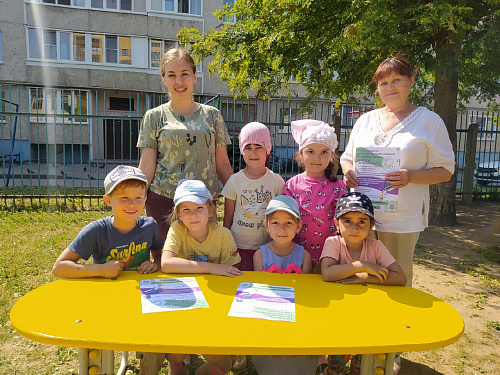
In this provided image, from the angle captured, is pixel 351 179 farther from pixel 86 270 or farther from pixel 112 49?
pixel 112 49

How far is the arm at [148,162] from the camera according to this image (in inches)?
107

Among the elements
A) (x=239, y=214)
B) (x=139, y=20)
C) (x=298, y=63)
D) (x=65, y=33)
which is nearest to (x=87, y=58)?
(x=65, y=33)

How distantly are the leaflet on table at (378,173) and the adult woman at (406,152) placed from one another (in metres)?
0.04

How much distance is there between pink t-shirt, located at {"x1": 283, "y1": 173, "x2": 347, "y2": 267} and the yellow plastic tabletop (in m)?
0.50

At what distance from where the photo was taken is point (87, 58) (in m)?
19.7

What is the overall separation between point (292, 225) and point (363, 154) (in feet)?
1.94

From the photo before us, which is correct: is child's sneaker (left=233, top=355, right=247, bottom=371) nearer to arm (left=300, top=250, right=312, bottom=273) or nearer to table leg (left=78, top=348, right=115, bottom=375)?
arm (left=300, top=250, right=312, bottom=273)

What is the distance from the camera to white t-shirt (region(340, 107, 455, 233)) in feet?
7.56

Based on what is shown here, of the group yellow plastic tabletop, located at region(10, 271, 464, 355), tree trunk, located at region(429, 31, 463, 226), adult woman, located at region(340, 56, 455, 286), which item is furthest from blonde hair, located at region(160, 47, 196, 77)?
tree trunk, located at region(429, 31, 463, 226)

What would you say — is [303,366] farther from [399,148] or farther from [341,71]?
[341,71]

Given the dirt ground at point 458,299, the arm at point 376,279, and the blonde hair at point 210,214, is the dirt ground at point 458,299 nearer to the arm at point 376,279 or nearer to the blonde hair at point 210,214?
Result: the arm at point 376,279

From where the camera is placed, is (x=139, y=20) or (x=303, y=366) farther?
(x=139, y=20)

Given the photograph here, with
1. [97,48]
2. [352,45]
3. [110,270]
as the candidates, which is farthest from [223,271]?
[97,48]

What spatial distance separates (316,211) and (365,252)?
389 millimetres
